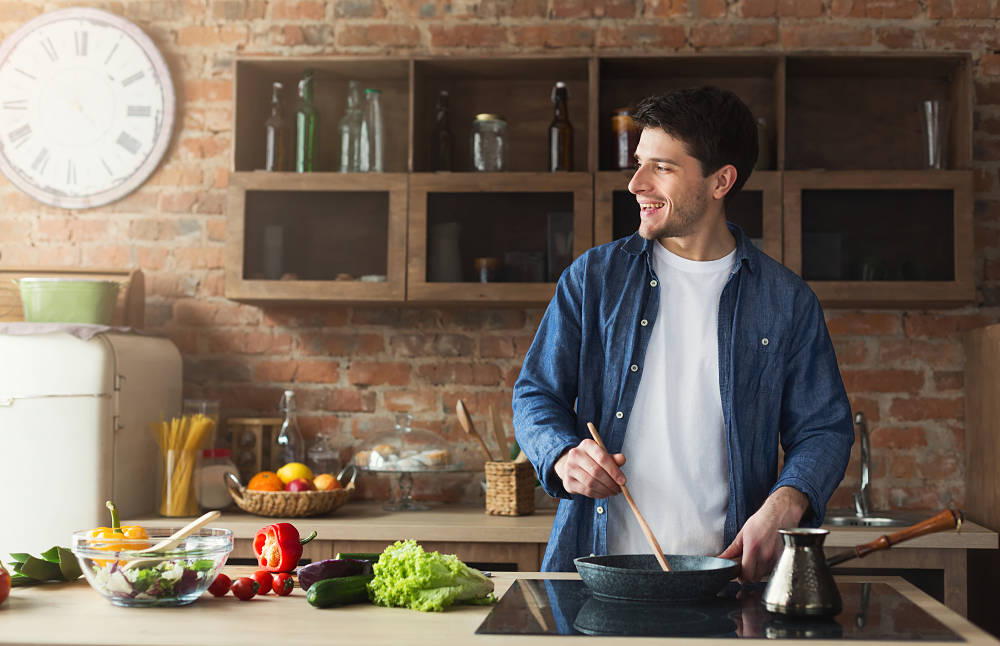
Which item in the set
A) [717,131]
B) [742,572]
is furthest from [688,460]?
[717,131]

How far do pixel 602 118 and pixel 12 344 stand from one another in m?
1.90

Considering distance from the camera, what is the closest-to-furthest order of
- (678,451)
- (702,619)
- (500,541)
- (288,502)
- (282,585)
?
(702,619) < (282,585) < (678,451) < (500,541) < (288,502)

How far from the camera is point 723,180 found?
2.07m

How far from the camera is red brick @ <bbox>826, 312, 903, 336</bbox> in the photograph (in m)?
3.30

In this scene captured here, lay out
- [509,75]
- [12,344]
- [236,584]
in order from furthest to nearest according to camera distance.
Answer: [509,75]
[12,344]
[236,584]

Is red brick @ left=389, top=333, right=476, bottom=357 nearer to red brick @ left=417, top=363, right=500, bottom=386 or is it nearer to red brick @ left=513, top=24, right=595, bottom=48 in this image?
red brick @ left=417, top=363, right=500, bottom=386

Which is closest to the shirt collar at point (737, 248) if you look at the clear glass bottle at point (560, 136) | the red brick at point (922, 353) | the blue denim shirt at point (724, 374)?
the blue denim shirt at point (724, 374)

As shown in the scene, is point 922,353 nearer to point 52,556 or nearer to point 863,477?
point 863,477

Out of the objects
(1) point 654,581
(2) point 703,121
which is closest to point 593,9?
(2) point 703,121

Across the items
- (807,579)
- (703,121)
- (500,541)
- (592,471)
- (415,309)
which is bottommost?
(500,541)

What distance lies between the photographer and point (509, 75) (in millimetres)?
3387

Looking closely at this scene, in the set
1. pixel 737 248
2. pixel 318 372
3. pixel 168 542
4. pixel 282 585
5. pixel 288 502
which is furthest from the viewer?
pixel 318 372

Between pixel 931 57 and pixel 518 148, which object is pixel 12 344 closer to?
pixel 518 148

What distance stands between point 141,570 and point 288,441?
73.0 inches
